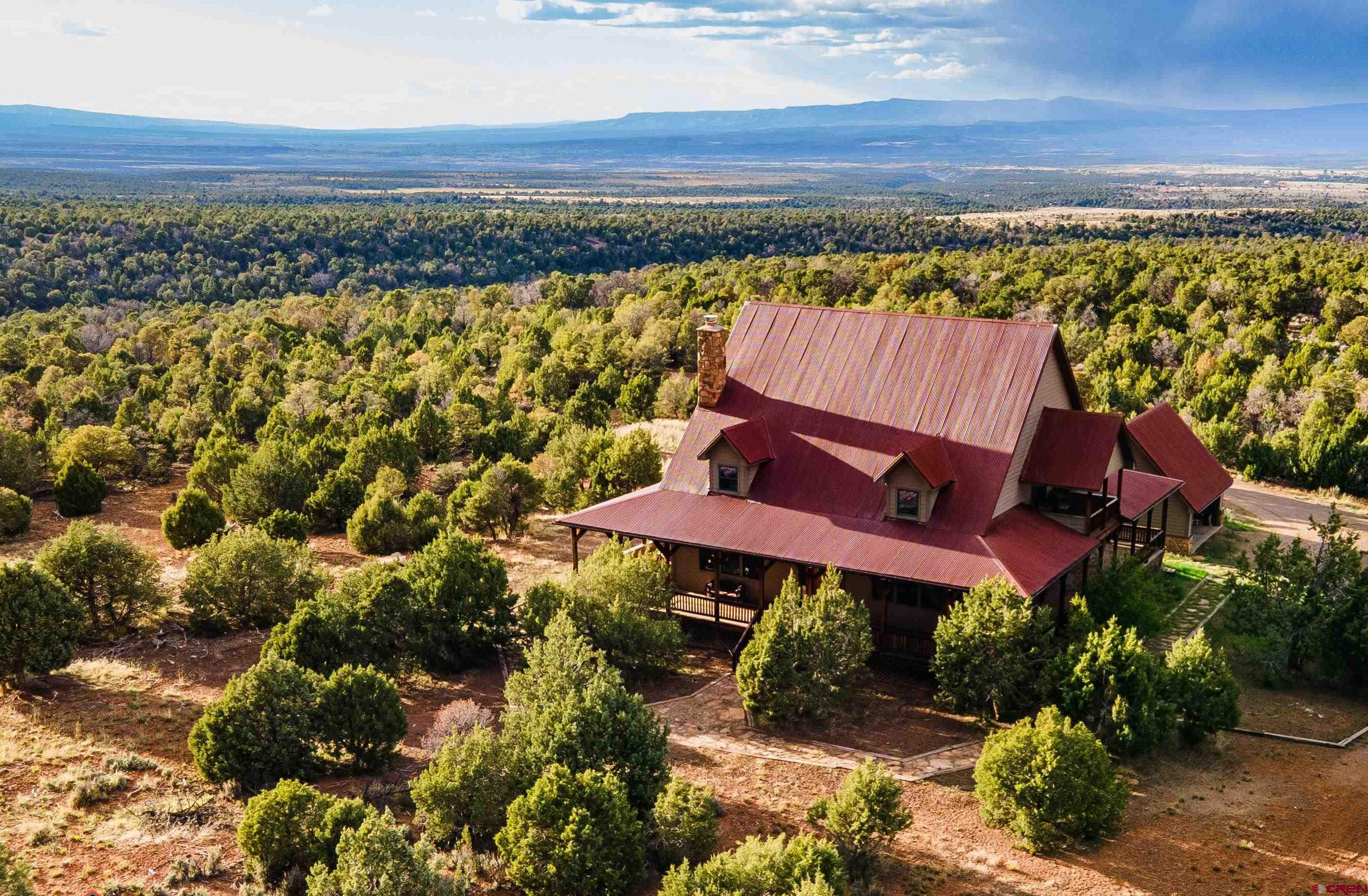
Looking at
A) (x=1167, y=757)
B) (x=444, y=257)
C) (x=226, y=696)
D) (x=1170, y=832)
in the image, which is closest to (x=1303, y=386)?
(x=1167, y=757)

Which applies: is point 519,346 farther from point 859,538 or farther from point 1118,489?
point 1118,489

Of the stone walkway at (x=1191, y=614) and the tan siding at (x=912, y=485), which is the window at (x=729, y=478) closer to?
the tan siding at (x=912, y=485)

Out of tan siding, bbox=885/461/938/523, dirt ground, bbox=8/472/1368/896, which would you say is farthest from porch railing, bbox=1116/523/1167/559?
tan siding, bbox=885/461/938/523

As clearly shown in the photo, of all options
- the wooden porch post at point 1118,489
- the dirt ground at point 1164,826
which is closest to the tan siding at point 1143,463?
the wooden porch post at point 1118,489

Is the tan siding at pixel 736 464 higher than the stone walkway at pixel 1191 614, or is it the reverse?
the tan siding at pixel 736 464

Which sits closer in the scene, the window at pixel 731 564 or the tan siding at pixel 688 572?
the window at pixel 731 564

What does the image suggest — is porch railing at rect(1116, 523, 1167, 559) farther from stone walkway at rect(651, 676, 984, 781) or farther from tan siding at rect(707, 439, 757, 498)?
stone walkway at rect(651, 676, 984, 781)
